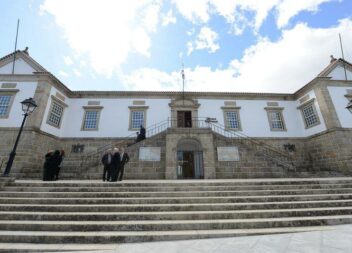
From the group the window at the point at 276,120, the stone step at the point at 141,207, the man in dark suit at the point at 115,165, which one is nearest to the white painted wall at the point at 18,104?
the man in dark suit at the point at 115,165

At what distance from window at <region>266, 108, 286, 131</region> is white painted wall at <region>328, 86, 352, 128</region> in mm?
3883

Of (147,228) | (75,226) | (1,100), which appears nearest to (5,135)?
(1,100)

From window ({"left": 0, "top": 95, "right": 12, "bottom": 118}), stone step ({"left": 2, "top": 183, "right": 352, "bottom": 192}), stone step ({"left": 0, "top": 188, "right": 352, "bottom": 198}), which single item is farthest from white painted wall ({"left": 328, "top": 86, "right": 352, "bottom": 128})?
window ({"left": 0, "top": 95, "right": 12, "bottom": 118})

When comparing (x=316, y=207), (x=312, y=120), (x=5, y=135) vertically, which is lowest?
(x=316, y=207)

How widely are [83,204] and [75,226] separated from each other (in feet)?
4.71

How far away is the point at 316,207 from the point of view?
239 inches

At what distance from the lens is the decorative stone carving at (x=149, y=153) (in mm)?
12891

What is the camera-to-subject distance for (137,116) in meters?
16.9

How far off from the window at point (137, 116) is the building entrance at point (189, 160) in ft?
13.6

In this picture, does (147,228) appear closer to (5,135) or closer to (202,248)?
(202,248)

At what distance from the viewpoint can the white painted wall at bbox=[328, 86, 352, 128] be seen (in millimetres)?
14323

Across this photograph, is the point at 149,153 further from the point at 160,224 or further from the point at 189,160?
the point at 160,224

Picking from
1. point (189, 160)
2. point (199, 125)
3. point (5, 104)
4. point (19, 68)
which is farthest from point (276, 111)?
point (5, 104)

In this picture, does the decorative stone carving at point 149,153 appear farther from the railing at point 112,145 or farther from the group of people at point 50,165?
the group of people at point 50,165
